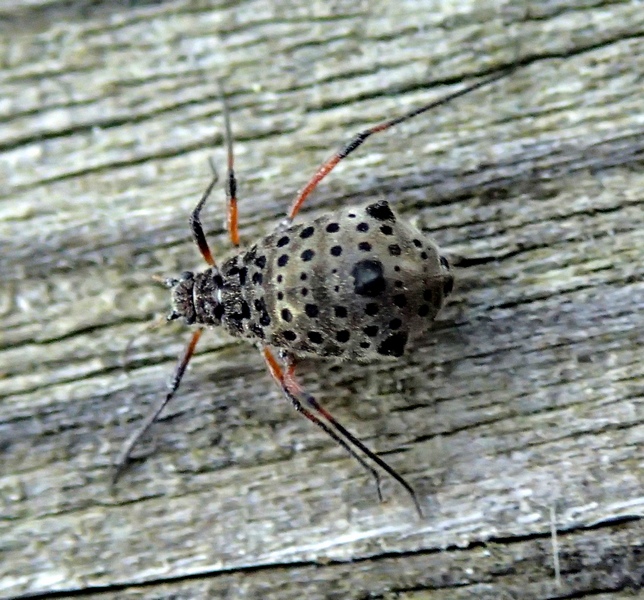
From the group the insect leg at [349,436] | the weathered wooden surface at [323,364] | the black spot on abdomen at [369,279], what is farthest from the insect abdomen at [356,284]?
the weathered wooden surface at [323,364]

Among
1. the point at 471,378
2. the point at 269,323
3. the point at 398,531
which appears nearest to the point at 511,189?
the point at 471,378

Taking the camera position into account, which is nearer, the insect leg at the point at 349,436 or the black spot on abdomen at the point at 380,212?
the black spot on abdomen at the point at 380,212

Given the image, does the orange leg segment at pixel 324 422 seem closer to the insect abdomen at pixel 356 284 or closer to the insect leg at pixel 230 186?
the insect abdomen at pixel 356 284

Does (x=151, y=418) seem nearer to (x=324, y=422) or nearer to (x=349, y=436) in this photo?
(x=324, y=422)

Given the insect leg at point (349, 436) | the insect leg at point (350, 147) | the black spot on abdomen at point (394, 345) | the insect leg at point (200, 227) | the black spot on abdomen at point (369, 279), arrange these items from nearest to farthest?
the black spot on abdomen at point (369, 279), the black spot on abdomen at point (394, 345), the insect leg at point (349, 436), the insect leg at point (350, 147), the insect leg at point (200, 227)

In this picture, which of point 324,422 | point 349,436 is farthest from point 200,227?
point 349,436

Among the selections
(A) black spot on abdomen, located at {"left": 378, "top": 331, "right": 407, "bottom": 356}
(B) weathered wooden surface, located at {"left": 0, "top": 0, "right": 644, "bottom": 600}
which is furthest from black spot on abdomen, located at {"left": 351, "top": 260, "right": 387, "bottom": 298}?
(B) weathered wooden surface, located at {"left": 0, "top": 0, "right": 644, "bottom": 600}

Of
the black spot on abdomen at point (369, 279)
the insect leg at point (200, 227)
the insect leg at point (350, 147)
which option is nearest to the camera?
the black spot on abdomen at point (369, 279)

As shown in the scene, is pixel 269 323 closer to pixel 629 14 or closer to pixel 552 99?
pixel 552 99
